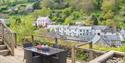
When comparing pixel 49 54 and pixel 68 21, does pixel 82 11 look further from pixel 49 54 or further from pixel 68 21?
pixel 49 54

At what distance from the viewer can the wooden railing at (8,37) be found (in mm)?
6473

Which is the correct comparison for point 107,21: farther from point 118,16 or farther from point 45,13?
point 45,13

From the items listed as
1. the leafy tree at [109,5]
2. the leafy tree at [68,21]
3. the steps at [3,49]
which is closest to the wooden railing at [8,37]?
the steps at [3,49]

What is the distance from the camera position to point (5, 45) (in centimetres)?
670

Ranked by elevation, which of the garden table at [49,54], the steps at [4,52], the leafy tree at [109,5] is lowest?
the steps at [4,52]

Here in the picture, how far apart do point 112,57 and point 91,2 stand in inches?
1515

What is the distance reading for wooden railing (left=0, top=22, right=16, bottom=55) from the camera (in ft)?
21.2

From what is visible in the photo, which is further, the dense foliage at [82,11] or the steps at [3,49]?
the dense foliage at [82,11]

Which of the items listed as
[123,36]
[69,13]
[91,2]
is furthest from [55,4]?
[123,36]

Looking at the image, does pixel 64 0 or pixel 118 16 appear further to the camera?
pixel 64 0

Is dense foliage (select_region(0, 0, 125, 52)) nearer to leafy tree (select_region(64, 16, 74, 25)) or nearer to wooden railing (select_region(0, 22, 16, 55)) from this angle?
leafy tree (select_region(64, 16, 74, 25))

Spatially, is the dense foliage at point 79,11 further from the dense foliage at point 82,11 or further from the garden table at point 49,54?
the garden table at point 49,54

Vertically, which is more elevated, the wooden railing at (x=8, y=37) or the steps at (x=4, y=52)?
the wooden railing at (x=8, y=37)

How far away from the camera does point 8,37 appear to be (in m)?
6.62
